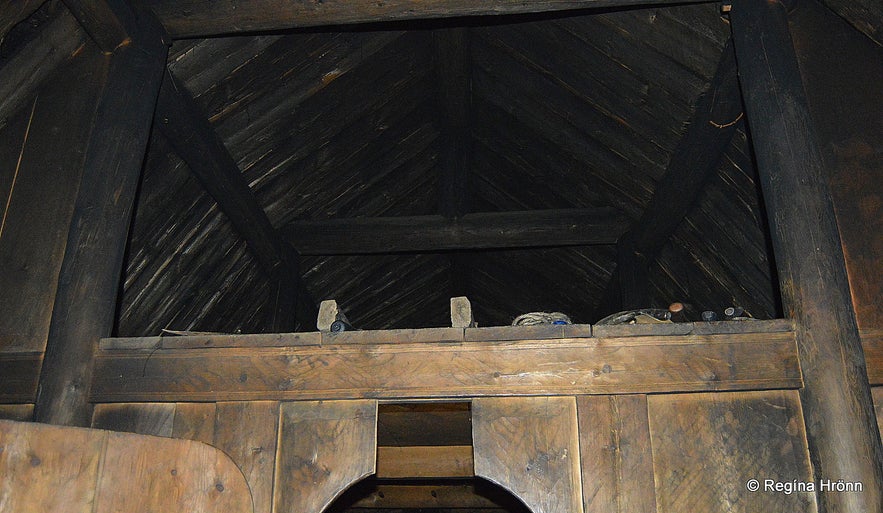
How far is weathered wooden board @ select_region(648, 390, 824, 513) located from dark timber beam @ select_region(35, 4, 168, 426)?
1952mm

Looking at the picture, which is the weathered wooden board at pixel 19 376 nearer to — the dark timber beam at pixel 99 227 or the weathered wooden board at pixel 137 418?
the dark timber beam at pixel 99 227

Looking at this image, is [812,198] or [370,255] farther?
[370,255]

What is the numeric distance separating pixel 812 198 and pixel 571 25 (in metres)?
1.94

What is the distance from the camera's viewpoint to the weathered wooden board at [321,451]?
250 cm

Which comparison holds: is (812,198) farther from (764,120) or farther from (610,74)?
(610,74)

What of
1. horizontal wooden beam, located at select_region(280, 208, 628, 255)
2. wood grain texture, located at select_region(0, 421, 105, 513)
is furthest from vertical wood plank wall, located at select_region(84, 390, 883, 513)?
horizontal wooden beam, located at select_region(280, 208, 628, 255)

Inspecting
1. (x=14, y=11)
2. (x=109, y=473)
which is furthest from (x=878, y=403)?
(x=14, y=11)

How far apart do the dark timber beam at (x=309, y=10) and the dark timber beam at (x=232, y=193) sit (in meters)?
0.51

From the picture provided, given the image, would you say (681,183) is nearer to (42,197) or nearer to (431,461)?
(431,461)

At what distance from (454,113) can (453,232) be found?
3.27 feet

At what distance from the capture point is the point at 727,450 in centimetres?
245

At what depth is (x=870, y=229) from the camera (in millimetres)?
2770

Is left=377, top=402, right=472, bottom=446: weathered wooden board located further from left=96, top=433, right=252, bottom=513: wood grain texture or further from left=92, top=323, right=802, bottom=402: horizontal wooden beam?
left=96, top=433, right=252, bottom=513: wood grain texture

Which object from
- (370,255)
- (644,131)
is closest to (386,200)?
(370,255)
